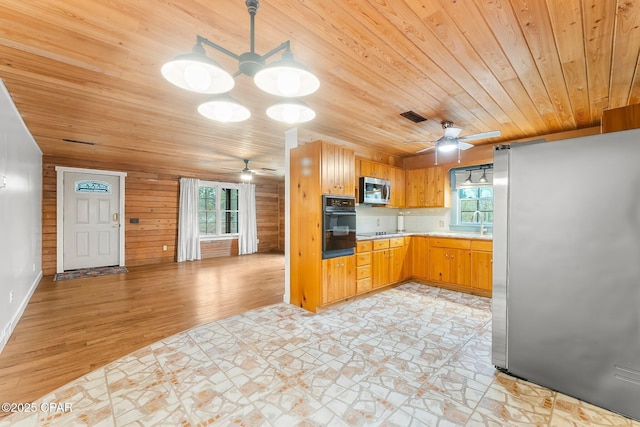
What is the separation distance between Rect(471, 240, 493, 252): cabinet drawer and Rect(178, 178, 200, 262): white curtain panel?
6.56 metres

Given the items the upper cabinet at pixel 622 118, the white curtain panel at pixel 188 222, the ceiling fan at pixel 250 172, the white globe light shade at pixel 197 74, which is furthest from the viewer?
the white curtain panel at pixel 188 222

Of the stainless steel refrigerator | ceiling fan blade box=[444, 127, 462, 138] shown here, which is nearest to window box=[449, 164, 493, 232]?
ceiling fan blade box=[444, 127, 462, 138]

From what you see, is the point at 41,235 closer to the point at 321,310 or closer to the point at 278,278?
the point at 278,278

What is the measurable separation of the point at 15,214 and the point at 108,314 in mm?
1534

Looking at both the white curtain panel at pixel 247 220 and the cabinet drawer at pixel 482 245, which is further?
the white curtain panel at pixel 247 220

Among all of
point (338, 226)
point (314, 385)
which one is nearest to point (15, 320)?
point (314, 385)

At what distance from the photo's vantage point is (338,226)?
3.70 metres

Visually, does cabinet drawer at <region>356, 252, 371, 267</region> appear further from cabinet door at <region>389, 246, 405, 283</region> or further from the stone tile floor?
the stone tile floor

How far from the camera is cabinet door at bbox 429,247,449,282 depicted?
461 cm

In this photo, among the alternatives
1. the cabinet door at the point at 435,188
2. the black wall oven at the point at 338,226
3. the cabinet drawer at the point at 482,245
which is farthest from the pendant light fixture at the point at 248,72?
the cabinet door at the point at 435,188

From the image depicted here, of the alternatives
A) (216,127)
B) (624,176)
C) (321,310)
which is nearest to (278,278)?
(321,310)

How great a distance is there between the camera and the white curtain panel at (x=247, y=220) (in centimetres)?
836

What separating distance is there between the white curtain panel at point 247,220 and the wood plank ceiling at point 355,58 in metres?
4.72

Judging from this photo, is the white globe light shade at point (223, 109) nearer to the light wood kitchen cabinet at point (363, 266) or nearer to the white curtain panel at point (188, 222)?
the light wood kitchen cabinet at point (363, 266)
